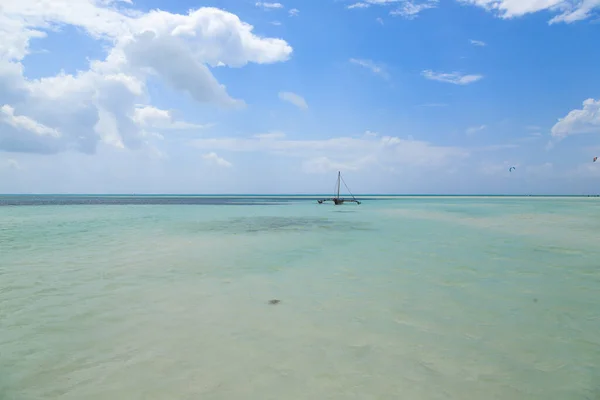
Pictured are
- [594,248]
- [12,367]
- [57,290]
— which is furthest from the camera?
[594,248]

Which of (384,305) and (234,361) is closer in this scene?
(234,361)

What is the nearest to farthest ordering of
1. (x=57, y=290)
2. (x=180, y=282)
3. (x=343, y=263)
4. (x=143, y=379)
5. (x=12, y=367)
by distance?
(x=143, y=379) < (x=12, y=367) < (x=57, y=290) < (x=180, y=282) < (x=343, y=263)

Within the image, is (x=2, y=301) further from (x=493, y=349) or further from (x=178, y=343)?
(x=493, y=349)

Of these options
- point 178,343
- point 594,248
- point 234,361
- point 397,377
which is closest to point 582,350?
point 397,377

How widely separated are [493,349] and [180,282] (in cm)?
865

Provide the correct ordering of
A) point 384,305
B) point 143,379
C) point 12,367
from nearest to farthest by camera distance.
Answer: point 143,379
point 12,367
point 384,305

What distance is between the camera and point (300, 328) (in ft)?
24.5

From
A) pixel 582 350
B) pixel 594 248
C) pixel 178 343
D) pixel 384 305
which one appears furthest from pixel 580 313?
pixel 594 248

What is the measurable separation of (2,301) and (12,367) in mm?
4620

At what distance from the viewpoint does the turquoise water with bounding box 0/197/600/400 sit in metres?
5.27

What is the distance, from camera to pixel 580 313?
8406mm

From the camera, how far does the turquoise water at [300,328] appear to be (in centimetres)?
527

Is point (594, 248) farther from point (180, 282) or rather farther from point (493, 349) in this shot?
point (180, 282)

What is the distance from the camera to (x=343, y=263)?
14531 millimetres
